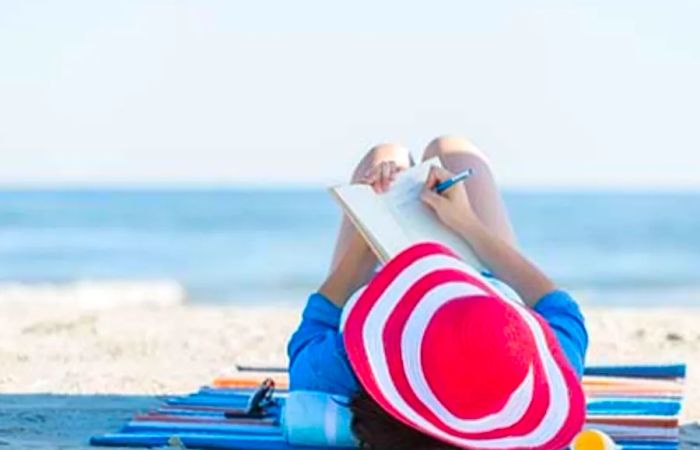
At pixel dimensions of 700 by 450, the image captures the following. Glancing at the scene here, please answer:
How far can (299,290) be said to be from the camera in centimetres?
1775

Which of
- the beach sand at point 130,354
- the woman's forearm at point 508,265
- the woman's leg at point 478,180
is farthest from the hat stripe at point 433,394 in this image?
the beach sand at point 130,354

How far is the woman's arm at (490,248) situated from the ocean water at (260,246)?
11.3 m

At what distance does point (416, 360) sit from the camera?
3203 mm

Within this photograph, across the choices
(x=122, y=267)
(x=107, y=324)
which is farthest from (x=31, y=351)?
(x=122, y=267)

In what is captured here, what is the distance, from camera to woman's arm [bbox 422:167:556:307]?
12.5 feet

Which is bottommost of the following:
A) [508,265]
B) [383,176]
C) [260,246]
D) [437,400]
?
[437,400]

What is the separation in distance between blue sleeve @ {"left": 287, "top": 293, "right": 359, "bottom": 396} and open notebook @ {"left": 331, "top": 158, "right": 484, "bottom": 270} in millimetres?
269

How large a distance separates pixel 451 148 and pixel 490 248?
0.65m

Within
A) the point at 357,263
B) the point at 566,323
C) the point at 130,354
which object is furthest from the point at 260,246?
the point at 566,323

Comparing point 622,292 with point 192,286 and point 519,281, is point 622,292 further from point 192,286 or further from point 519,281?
point 519,281

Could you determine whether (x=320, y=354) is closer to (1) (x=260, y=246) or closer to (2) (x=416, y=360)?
(2) (x=416, y=360)

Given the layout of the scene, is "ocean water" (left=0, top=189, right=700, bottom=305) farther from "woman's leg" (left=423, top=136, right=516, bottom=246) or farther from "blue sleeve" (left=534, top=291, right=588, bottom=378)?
"blue sleeve" (left=534, top=291, right=588, bottom=378)

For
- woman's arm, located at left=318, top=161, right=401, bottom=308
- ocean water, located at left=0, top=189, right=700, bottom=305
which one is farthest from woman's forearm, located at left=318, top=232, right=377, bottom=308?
ocean water, located at left=0, top=189, right=700, bottom=305

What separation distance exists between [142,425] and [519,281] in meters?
1.12
